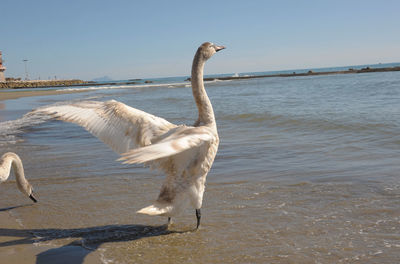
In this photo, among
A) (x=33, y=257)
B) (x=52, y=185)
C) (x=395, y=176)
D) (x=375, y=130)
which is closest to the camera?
(x=33, y=257)

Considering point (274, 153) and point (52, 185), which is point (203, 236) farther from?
point (274, 153)

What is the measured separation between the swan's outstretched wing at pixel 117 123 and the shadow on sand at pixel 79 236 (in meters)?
0.85

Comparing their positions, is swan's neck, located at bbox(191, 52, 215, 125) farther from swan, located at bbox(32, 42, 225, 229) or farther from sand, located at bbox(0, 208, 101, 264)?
sand, located at bbox(0, 208, 101, 264)

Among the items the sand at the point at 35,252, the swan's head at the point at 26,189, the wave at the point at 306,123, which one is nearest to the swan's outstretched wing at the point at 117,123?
the sand at the point at 35,252

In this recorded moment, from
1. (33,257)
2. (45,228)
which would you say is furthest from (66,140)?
(33,257)

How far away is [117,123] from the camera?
4.20m

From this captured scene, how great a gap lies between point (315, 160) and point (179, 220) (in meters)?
3.09

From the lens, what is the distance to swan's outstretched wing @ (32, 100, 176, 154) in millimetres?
4043

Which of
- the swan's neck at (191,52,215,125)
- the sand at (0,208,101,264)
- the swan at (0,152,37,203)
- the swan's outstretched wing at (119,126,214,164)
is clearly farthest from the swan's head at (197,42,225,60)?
the swan at (0,152,37,203)

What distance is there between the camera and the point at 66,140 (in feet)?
33.2

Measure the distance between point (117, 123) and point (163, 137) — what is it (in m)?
0.68

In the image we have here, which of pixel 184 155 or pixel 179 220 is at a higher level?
pixel 184 155

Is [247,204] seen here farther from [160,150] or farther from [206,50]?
[160,150]

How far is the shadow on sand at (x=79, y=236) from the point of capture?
3.48 meters
